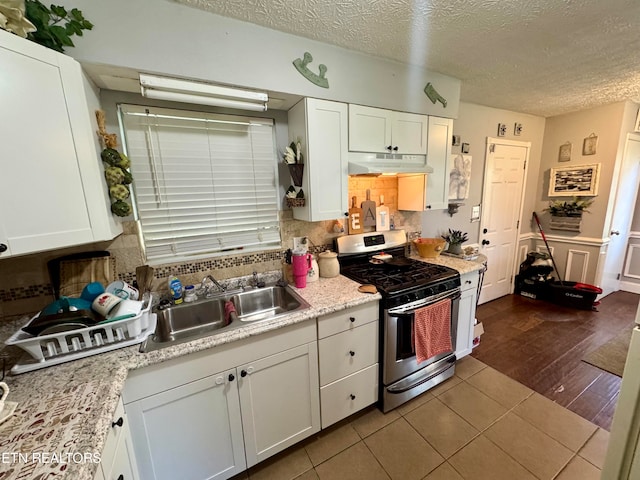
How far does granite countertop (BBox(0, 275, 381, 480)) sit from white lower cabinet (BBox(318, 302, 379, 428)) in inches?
17.3

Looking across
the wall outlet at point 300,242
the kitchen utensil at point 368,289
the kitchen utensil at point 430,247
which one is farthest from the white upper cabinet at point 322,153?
the kitchen utensil at point 430,247

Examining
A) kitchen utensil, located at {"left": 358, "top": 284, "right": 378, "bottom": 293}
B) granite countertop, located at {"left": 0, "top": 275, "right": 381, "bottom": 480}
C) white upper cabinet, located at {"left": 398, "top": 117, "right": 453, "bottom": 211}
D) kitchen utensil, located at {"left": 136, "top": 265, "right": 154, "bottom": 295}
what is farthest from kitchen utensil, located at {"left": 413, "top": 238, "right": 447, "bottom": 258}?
kitchen utensil, located at {"left": 136, "top": 265, "right": 154, "bottom": 295}

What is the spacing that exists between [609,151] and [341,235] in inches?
143

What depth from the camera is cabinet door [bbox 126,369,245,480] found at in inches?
46.0

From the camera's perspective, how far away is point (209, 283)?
5.93ft

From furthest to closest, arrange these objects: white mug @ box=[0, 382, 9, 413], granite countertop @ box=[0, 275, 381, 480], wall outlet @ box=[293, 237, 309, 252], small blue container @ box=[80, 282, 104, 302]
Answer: wall outlet @ box=[293, 237, 309, 252] → small blue container @ box=[80, 282, 104, 302] → white mug @ box=[0, 382, 9, 413] → granite countertop @ box=[0, 275, 381, 480]

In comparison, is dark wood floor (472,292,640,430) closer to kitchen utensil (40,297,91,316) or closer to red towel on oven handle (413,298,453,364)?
red towel on oven handle (413,298,453,364)

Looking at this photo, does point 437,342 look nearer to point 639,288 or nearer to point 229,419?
point 229,419

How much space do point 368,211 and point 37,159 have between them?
6.77 ft

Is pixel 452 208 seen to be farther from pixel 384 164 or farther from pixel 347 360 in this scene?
pixel 347 360

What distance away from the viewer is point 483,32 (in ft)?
5.18

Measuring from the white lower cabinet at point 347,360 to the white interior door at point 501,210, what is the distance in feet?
8.09

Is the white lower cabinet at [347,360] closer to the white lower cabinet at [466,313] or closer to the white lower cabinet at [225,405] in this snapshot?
the white lower cabinet at [225,405]

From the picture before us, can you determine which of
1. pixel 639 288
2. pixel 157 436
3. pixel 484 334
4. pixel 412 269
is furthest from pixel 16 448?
pixel 639 288
